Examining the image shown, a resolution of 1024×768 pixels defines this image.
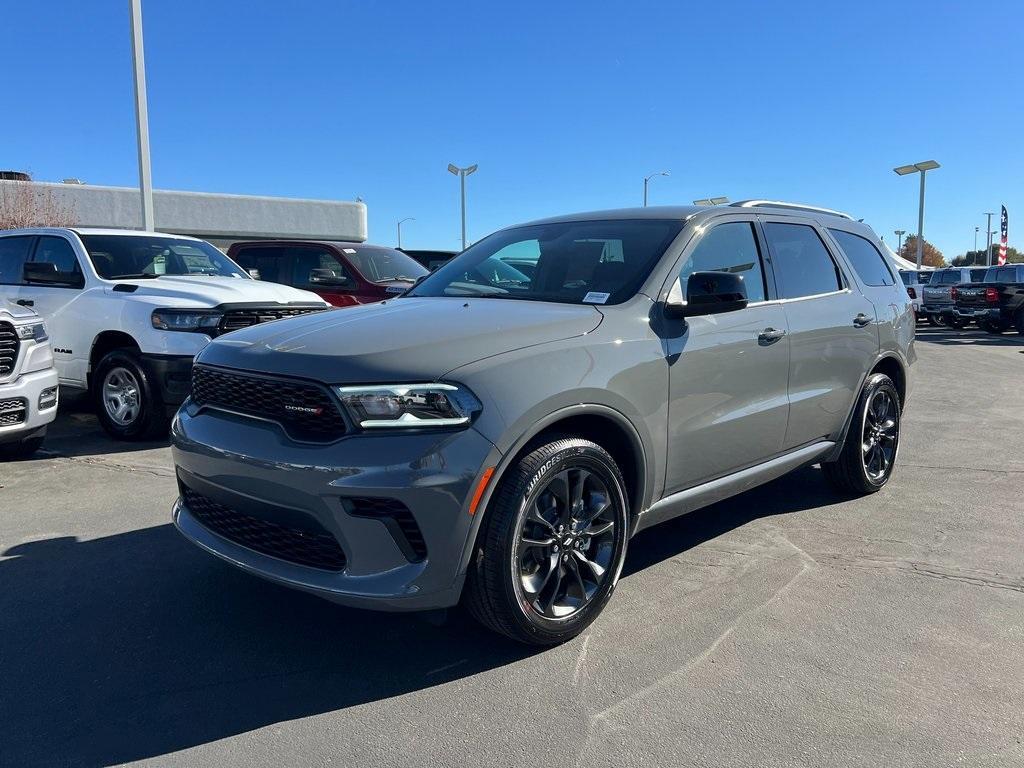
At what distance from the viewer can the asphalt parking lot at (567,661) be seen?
2596 millimetres

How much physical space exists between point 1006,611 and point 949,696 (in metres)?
0.95

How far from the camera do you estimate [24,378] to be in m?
5.75

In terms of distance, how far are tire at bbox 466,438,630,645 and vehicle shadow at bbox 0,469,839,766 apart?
217mm

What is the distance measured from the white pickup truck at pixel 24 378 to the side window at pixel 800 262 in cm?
507

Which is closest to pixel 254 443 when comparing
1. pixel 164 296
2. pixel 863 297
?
pixel 863 297

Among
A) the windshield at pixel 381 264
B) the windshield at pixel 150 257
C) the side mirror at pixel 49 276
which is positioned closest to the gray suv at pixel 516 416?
the windshield at pixel 150 257

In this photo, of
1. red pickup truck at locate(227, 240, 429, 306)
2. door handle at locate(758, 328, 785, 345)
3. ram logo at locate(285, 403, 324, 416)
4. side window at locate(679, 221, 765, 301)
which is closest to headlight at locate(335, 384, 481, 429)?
ram logo at locate(285, 403, 324, 416)

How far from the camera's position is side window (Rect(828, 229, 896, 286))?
5297 millimetres

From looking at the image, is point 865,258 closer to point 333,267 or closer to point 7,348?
point 7,348

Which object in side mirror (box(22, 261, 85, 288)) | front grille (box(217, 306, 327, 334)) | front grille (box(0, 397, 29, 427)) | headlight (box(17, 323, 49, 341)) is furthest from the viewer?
side mirror (box(22, 261, 85, 288))

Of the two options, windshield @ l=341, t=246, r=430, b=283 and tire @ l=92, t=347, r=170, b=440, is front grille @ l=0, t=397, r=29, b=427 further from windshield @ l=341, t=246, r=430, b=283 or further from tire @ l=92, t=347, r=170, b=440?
windshield @ l=341, t=246, r=430, b=283

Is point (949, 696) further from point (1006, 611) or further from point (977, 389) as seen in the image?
point (977, 389)

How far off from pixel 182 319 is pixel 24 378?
1.28 metres

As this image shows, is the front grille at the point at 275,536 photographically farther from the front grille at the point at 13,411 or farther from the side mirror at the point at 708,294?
the front grille at the point at 13,411
